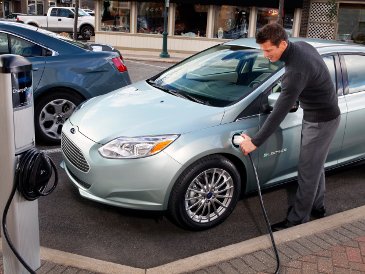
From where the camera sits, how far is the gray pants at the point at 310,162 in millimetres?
3586

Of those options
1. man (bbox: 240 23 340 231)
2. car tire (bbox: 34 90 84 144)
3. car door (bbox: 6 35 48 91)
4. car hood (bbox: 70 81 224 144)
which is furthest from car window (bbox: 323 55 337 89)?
car door (bbox: 6 35 48 91)

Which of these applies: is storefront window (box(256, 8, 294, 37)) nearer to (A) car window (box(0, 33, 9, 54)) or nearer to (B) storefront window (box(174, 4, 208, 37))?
(B) storefront window (box(174, 4, 208, 37))

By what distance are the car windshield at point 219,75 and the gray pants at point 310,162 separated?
69 cm

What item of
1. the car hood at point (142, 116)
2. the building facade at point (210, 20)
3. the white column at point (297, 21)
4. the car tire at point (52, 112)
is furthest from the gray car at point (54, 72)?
the white column at point (297, 21)

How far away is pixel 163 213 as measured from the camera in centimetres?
356

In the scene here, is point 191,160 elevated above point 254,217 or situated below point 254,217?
above

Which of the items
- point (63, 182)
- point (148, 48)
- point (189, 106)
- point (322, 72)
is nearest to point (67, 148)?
point (63, 182)

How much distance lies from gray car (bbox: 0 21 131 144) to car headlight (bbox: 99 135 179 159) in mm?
2357

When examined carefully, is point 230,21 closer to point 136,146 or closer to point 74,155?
point 74,155

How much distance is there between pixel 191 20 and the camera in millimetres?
19906

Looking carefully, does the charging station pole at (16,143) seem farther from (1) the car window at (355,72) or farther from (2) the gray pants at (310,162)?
(1) the car window at (355,72)

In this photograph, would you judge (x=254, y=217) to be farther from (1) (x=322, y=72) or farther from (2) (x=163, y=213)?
(1) (x=322, y=72)

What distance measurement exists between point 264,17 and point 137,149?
17.3 m

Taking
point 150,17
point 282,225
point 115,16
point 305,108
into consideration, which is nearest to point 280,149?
point 305,108
